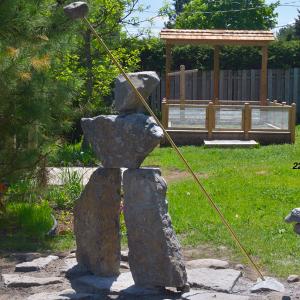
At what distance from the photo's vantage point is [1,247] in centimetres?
819

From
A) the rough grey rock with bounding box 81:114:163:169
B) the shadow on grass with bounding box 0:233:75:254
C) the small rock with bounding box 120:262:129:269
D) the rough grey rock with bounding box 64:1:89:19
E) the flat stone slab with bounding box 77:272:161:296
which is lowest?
the shadow on grass with bounding box 0:233:75:254

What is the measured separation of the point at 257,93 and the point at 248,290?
20.9m

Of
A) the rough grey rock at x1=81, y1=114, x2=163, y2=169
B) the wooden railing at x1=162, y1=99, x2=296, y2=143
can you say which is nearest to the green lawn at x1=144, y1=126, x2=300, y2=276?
the wooden railing at x1=162, y1=99, x2=296, y2=143

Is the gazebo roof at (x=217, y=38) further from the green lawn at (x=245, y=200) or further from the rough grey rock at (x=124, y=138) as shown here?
the rough grey rock at (x=124, y=138)

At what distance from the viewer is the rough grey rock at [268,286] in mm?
6273

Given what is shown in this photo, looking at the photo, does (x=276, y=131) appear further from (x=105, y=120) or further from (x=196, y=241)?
(x=105, y=120)

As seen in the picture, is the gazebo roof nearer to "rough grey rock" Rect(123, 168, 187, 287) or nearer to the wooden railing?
the wooden railing

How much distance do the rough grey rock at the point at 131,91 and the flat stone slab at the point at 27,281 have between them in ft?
5.30

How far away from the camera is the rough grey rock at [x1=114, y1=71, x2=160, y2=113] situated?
20.7 ft

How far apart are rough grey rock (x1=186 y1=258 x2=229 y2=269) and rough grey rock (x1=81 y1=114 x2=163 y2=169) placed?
4.80 feet

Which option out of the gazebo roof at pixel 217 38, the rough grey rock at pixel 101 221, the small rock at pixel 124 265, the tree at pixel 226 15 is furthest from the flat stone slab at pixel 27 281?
the tree at pixel 226 15

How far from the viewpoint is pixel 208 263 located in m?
7.15

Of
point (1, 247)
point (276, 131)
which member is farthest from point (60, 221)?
point (276, 131)

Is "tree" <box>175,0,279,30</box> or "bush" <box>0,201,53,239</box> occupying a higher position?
"tree" <box>175,0,279,30</box>
